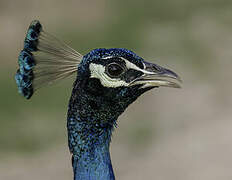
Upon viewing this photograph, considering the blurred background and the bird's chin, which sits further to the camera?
the blurred background

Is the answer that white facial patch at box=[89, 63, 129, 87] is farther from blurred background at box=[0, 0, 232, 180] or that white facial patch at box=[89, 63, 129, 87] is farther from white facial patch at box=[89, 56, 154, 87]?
blurred background at box=[0, 0, 232, 180]

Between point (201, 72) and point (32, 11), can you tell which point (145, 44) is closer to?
point (201, 72)

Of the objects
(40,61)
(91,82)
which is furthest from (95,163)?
(40,61)

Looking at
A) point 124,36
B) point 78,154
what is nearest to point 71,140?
point 78,154

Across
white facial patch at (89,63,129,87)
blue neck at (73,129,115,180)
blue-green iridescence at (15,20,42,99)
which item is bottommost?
blue neck at (73,129,115,180)

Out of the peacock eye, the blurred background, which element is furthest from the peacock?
the blurred background

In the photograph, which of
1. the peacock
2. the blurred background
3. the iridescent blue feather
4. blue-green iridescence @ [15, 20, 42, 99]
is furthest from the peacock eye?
the blurred background

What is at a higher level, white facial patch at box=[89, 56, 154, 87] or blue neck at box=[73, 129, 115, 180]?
white facial patch at box=[89, 56, 154, 87]

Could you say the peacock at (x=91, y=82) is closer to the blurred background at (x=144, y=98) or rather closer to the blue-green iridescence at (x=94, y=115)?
the blue-green iridescence at (x=94, y=115)

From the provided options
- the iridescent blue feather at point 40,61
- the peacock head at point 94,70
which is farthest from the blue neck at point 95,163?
the iridescent blue feather at point 40,61
